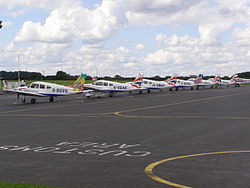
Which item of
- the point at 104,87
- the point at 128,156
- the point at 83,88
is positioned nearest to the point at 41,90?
the point at 83,88

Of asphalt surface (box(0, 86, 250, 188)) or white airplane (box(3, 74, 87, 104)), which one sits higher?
white airplane (box(3, 74, 87, 104))

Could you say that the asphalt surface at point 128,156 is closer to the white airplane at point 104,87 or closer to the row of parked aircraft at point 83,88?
the row of parked aircraft at point 83,88

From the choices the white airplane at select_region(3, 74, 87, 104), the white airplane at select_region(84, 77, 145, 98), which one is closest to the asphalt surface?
the white airplane at select_region(3, 74, 87, 104)

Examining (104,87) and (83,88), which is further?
(104,87)

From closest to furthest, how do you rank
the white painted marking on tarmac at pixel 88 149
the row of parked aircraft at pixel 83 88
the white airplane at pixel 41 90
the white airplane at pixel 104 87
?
the white painted marking on tarmac at pixel 88 149
the white airplane at pixel 41 90
the row of parked aircraft at pixel 83 88
the white airplane at pixel 104 87

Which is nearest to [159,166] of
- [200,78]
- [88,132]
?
[88,132]

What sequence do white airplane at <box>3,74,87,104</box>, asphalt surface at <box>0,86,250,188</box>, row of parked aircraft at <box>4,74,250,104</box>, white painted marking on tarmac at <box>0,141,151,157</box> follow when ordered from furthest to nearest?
row of parked aircraft at <box>4,74,250,104</box>, white airplane at <box>3,74,87,104</box>, white painted marking on tarmac at <box>0,141,151,157</box>, asphalt surface at <box>0,86,250,188</box>

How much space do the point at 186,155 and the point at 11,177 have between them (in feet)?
19.3

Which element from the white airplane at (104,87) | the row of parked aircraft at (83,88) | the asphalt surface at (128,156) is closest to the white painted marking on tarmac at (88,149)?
the asphalt surface at (128,156)

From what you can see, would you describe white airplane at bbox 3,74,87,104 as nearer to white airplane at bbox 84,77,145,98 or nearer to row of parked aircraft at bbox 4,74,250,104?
row of parked aircraft at bbox 4,74,250,104

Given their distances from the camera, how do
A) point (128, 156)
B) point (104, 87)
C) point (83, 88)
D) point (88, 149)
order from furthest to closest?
1. point (104, 87)
2. point (83, 88)
3. point (88, 149)
4. point (128, 156)

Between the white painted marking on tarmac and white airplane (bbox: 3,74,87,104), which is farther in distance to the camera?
white airplane (bbox: 3,74,87,104)

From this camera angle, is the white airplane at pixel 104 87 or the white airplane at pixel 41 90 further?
the white airplane at pixel 104 87

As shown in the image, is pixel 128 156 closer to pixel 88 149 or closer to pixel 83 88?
pixel 88 149
